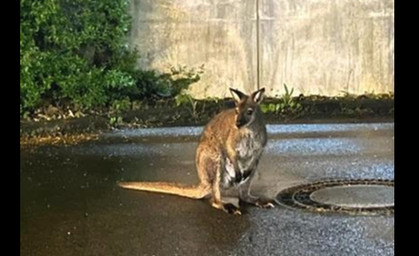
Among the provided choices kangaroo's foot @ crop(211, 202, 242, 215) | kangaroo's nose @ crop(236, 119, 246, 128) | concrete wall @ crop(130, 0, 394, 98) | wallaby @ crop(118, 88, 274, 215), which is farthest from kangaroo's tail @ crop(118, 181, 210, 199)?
concrete wall @ crop(130, 0, 394, 98)

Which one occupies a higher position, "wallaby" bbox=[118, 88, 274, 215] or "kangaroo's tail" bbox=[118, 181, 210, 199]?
"wallaby" bbox=[118, 88, 274, 215]

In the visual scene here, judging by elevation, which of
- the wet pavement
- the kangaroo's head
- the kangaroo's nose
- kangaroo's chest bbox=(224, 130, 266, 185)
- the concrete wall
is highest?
the concrete wall

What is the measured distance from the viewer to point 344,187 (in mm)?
5719

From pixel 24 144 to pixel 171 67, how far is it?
278 cm

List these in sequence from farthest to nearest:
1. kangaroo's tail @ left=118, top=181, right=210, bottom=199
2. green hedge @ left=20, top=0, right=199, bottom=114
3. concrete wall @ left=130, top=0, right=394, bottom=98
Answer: concrete wall @ left=130, top=0, right=394, bottom=98
green hedge @ left=20, top=0, right=199, bottom=114
kangaroo's tail @ left=118, top=181, right=210, bottom=199

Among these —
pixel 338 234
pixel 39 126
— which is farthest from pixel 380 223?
pixel 39 126

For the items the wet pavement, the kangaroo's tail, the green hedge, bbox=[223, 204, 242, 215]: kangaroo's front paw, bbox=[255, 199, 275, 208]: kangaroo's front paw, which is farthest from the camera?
the green hedge

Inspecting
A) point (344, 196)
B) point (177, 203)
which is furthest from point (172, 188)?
point (344, 196)

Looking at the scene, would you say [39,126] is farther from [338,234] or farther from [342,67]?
[338,234]

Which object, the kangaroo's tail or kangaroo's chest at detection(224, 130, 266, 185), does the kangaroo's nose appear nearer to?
kangaroo's chest at detection(224, 130, 266, 185)

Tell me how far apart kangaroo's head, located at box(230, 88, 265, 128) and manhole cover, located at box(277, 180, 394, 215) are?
65cm

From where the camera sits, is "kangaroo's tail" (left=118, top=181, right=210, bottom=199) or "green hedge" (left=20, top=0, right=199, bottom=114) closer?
"kangaroo's tail" (left=118, top=181, right=210, bottom=199)

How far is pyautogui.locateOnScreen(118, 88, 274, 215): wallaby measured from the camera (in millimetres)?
5188

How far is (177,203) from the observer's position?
5441 mm
